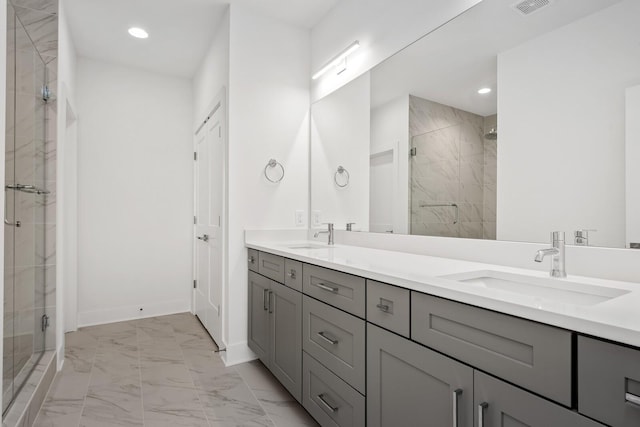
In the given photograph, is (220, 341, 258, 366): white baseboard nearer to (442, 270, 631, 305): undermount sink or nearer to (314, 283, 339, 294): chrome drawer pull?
(314, 283, 339, 294): chrome drawer pull

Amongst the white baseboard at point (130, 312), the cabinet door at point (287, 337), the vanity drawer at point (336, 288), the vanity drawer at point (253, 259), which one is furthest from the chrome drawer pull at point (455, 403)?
the white baseboard at point (130, 312)

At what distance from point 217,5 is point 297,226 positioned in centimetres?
171

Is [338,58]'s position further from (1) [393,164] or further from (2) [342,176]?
(1) [393,164]

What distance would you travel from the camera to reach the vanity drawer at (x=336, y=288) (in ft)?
4.42

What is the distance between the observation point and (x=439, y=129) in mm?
1808

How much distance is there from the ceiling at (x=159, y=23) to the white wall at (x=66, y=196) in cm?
15

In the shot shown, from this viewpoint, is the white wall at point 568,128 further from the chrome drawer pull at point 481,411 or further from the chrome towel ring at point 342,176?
the chrome towel ring at point 342,176

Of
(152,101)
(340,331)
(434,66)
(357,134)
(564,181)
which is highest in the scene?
(152,101)

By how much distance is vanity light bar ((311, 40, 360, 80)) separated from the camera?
235cm

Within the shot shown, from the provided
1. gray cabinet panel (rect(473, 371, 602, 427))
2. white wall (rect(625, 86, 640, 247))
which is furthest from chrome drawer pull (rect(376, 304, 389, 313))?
white wall (rect(625, 86, 640, 247))

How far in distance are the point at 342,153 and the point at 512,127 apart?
1.29 m

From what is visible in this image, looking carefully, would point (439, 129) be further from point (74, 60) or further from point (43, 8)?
point (74, 60)

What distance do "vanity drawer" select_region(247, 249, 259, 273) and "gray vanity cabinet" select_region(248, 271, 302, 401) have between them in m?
0.05

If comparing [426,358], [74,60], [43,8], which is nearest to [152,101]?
[74,60]
